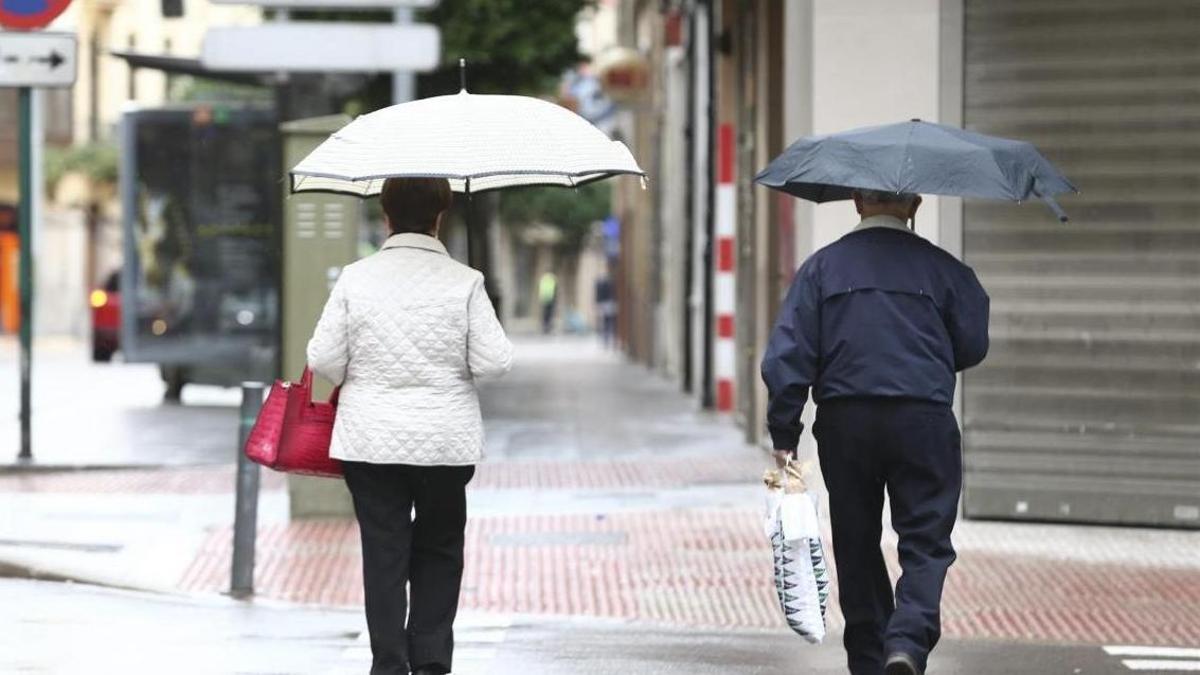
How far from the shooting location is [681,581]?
1089 centimetres

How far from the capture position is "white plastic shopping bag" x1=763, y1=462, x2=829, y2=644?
705 centimetres

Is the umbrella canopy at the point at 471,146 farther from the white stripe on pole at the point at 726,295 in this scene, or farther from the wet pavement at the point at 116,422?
the white stripe on pole at the point at 726,295

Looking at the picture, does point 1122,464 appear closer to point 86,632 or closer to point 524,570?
point 524,570

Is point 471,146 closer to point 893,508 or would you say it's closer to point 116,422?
point 893,508

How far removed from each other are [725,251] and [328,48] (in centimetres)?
690

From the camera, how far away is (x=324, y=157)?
7543mm

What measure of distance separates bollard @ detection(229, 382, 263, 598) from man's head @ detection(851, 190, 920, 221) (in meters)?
3.83

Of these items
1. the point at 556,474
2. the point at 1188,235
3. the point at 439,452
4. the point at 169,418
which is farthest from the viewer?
the point at 169,418

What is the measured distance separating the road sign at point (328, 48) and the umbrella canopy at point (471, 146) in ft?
22.5

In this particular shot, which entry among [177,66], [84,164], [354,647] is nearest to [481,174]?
[354,647]

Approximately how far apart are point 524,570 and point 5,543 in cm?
253

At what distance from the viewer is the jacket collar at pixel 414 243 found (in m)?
7.27

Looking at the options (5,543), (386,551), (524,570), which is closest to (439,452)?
(386,551)

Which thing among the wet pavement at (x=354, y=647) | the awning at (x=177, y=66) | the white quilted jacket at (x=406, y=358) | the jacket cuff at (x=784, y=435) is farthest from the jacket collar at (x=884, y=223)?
the awning at (x=177, y=66)
